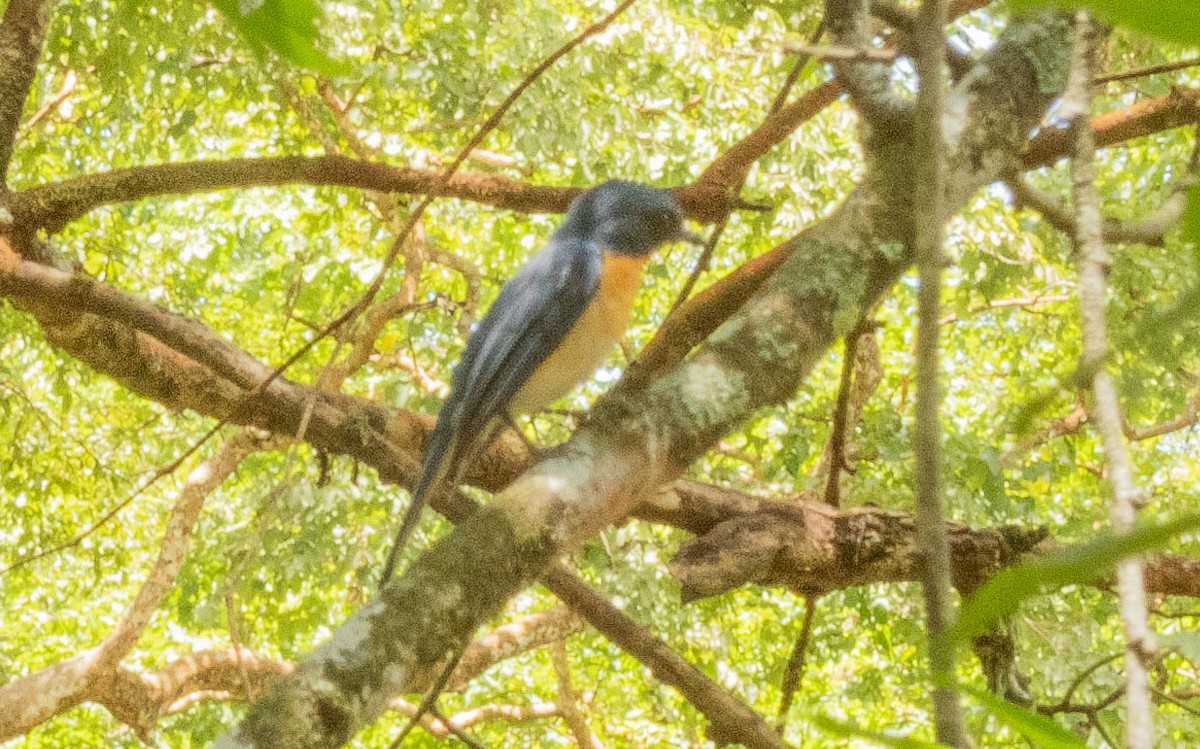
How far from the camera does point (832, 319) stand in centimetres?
178

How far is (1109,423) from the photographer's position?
2.11 feet

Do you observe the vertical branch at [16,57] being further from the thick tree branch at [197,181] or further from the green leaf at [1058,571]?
the green leaf at [1058,571]

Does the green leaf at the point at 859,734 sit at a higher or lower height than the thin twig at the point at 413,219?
lower

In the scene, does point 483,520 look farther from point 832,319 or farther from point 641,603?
point 641,603

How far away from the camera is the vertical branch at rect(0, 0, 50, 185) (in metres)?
2.55

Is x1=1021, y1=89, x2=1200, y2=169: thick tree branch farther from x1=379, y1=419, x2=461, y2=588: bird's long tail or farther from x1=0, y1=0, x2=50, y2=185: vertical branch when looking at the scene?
x1=0, y1=0, x2=50, y2=185: vertical branch

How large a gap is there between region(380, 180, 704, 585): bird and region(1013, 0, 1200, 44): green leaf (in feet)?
6.04

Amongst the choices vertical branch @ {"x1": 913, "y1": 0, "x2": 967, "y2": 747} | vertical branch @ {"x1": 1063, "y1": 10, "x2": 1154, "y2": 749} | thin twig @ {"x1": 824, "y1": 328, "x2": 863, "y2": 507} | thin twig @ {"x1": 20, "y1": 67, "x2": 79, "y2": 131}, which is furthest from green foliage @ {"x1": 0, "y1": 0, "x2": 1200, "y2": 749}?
vertical branch @ {"x1": 913, "y1": 0, "x2": 967, "y2": 747}

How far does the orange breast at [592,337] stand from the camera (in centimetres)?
264

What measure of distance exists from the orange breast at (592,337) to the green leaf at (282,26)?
2.10 m

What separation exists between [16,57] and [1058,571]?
2800mm

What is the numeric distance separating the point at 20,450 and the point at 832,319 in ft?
13.3

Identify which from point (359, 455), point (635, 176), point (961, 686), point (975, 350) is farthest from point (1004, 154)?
point (975, 350)

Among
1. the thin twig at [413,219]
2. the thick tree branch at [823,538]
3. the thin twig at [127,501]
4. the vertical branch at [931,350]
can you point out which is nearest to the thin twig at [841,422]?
the thick tree branch at [823,538]
